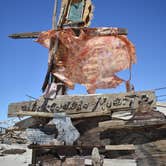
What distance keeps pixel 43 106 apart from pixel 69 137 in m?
0.92

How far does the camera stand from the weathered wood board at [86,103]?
5191 mm

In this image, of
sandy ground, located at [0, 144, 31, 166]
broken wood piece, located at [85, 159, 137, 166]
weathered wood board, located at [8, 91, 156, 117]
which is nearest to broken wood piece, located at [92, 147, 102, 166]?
broken wood piece, located at [85, 159, 137, 166]

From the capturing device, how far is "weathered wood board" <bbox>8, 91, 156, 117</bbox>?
5.19 metres

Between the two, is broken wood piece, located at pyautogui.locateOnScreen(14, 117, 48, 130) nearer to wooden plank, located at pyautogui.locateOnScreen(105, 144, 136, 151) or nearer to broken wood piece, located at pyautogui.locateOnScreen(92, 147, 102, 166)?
broken wood piece, located at pyautogui.locateOnScreen(92, 147, 102, 166)

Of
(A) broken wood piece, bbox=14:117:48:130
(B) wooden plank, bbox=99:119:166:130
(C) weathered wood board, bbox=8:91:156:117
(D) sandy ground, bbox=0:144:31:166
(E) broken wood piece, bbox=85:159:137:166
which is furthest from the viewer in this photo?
(D) sandy ground, bbox=0:144:31:166

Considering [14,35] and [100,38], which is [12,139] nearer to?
[14,35]

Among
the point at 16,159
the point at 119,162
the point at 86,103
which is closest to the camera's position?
the point at 119,162

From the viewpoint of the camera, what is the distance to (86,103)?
563 cm

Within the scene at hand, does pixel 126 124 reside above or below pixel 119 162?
above

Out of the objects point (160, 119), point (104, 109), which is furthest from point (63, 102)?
point (160, 119)

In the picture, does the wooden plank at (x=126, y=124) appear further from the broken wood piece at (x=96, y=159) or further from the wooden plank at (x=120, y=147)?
the broken wood piece at (x=96, y=159)

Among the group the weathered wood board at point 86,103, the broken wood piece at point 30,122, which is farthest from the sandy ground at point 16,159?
the weathered wood board at point 86,103

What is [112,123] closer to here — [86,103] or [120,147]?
[120,147]

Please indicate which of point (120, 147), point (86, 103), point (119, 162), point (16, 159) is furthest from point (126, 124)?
point (16, 159)
